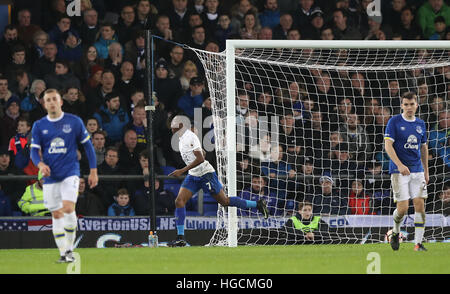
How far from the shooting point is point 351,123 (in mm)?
14961

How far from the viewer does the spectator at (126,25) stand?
620 inches

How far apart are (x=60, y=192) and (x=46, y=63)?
622cm

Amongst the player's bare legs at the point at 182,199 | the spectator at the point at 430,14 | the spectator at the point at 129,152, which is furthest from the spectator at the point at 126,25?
the spectator at the point at 430,14

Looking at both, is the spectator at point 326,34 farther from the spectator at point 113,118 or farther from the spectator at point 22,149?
the spectator at point 22,149

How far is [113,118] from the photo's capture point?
48.7ft

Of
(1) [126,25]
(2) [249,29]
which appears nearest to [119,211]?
(1) [126,25]

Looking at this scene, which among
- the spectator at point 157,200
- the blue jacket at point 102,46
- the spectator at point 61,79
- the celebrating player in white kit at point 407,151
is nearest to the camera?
the celebrating player in white kit at point 407,151

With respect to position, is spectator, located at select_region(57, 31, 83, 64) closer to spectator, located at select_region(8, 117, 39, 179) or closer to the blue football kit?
spectator, located at select_region(8, 117, 39, 179)

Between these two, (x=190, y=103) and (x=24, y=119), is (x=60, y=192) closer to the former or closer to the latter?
(x=24, y=119)

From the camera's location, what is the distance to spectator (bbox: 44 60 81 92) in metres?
14.9

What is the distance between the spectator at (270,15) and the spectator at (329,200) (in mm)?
3522

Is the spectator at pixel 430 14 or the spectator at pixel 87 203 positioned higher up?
the spectator at pixel 430 14

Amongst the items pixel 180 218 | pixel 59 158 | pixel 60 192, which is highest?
pixel 59 158

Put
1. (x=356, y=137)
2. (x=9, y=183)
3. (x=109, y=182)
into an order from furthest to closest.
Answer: (x=356, y=137), (x=9, y=183), (x=109, y=182)
